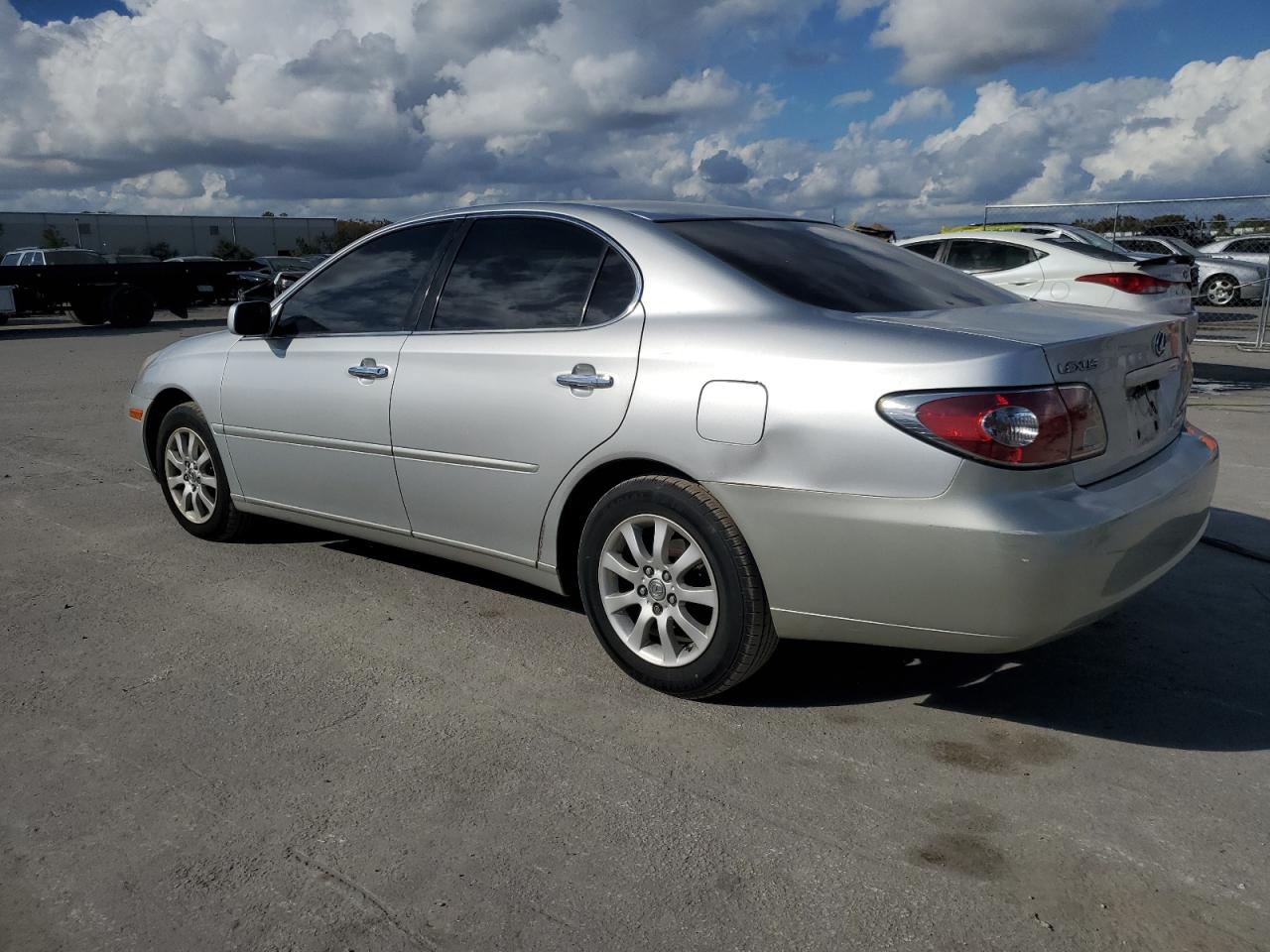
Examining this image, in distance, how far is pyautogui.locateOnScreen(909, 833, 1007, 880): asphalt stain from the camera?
8.66ft

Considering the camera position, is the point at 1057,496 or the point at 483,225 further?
the point at 483,225

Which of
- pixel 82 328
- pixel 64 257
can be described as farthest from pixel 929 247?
pixel 64 257

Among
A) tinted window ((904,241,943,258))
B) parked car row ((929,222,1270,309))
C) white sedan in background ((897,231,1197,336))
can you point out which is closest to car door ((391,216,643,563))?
white sedan in background ((897,231,1197,336))

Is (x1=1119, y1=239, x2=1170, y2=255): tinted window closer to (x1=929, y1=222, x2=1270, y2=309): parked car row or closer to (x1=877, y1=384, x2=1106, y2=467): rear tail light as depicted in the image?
(x1=929, y1=222, x2=1270, y2=309): parked car row

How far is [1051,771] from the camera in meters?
3.14

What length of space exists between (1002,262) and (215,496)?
8.99 m

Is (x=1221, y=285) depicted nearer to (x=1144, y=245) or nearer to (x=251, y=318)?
(x=1144, y=245)

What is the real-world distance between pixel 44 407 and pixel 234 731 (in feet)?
28.5

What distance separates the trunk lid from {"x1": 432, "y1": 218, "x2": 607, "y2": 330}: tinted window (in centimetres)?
111

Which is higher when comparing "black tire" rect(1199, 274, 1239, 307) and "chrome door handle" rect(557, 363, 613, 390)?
"chrome door handle" rect(557, 363, 613, 390)

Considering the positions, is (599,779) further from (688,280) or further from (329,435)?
(329,435)

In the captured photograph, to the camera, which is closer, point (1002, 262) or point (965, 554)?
point (965, 554)

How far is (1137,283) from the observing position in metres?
10.4

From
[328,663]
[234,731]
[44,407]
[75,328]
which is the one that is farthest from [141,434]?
[75,328]
